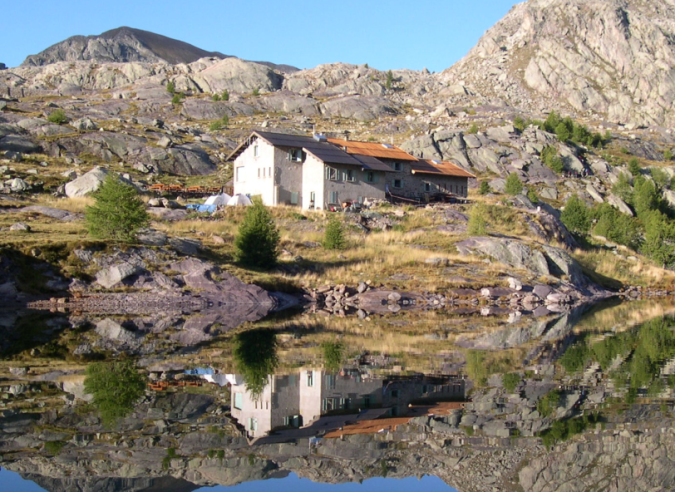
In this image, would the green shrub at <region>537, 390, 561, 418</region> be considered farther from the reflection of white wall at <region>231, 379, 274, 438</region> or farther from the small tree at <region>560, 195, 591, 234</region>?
the small tree at <region>560, 195, 591, 234</region>

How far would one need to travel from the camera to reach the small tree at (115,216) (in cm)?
4547

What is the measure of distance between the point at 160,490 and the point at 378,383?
30.0 feet

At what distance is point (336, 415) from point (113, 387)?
6.01 metres

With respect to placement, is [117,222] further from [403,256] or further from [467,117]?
[467,117]

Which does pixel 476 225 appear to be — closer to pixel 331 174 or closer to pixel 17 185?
pixel 331 174

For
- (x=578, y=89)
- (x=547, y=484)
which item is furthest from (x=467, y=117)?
(x=547, y=484)

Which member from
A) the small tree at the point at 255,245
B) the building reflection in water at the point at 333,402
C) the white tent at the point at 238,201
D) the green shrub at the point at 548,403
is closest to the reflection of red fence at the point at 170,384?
the building reflection in water at the point at 333,402

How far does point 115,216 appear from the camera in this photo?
4528cm

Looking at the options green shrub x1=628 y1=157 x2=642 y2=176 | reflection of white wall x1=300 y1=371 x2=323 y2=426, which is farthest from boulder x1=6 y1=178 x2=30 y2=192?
green shrub x1=628 y1=157 x2=642 y2=176

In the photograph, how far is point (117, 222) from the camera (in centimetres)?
4547

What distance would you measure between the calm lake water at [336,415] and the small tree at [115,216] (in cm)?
1880

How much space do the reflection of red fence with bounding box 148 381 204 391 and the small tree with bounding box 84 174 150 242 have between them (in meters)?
29.4

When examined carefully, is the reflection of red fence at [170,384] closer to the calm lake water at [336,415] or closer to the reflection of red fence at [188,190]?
the calm lake water at [336,415]

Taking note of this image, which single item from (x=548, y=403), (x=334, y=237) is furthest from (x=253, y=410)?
(x=334, y=237)
